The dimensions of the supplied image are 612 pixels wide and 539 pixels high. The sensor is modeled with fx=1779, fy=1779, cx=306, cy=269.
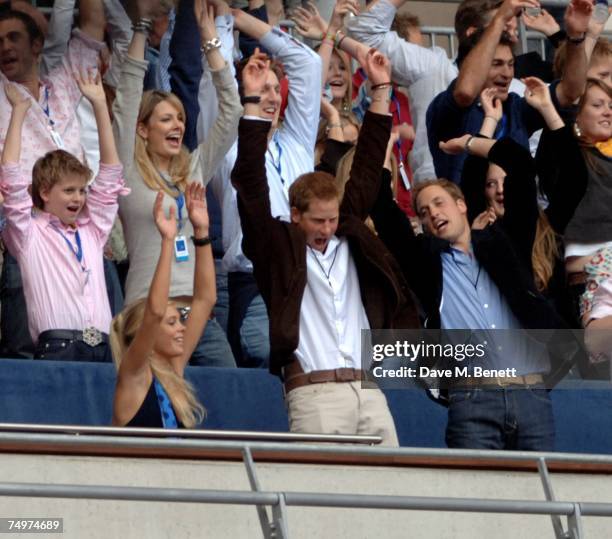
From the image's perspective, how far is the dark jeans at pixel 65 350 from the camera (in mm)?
8273

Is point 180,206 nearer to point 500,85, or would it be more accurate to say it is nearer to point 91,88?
point 91,88

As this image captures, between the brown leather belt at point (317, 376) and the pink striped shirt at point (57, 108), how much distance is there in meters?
2.18

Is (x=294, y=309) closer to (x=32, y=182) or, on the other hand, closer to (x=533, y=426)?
(x=533, y=426)

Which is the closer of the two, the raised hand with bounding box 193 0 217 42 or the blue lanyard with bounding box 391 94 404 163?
the raised hand with bounding box 193 0 217 42

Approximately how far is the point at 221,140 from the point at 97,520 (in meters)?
2.98

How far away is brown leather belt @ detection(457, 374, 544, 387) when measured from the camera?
7.75 meters

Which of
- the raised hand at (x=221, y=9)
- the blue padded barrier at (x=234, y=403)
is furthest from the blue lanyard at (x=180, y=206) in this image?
the raised hand at (x=221, y=9)

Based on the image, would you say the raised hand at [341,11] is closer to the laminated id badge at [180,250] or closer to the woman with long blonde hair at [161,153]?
the woman with long blonde hair at [161,153]

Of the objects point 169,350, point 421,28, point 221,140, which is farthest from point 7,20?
point 421,28

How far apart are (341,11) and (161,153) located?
1.80 m

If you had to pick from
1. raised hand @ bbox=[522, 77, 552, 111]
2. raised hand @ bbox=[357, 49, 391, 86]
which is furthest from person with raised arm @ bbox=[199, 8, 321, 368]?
raised hand @ bbox=[522, 77, 552, 111]

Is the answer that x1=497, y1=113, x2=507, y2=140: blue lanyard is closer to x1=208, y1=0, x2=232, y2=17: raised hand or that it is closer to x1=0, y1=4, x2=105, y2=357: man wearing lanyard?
x1=208, y1=0, x2=232, y2=17: raised hand

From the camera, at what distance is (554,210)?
344 inches

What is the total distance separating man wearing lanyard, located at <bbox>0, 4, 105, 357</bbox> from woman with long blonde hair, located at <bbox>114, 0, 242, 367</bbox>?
15.8 inches
